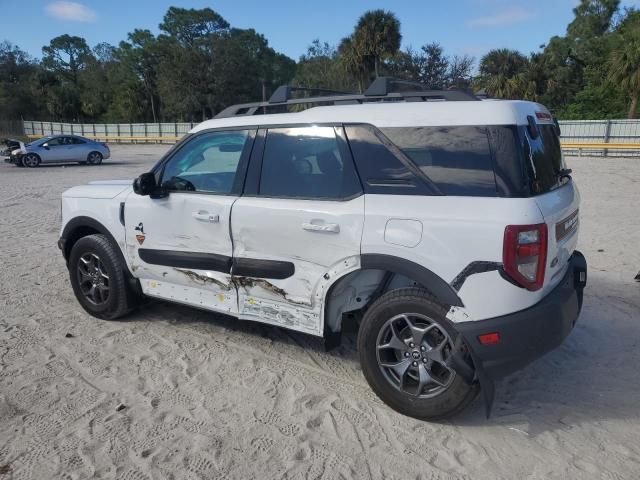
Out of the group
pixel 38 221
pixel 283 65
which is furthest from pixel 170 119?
pixel 38 221

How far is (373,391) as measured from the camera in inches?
137

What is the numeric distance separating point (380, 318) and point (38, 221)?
351 inches

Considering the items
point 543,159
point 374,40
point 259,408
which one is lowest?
point 259,408

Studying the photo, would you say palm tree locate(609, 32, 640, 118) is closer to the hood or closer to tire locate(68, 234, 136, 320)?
the hood

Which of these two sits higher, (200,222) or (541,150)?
(541,150)

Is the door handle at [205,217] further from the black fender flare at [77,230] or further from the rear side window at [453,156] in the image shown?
the rear side window at [453,156]

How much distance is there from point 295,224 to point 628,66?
106 ft

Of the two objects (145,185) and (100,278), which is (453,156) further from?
(100,278)

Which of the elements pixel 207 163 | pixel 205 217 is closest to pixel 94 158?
pixel 207 163

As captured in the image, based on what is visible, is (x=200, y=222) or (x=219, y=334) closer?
(x=200, y=222)

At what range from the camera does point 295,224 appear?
350 cm

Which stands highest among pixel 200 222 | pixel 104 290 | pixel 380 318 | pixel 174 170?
pixel 174 170

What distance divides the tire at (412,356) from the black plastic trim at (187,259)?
1264 millimetres

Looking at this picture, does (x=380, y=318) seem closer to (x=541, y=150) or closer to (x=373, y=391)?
(x=373, y=391)
